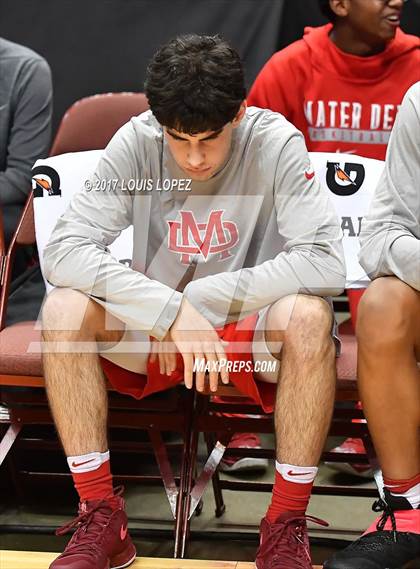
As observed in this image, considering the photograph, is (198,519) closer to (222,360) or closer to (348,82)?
(222,360)

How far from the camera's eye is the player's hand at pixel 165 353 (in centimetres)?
237

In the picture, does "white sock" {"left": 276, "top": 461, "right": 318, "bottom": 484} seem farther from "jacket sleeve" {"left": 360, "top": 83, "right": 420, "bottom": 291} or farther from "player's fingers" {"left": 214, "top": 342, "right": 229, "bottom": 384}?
"jacket sleeve" {"left": 360, "top": 83, "right": 420, "bottom": 291}

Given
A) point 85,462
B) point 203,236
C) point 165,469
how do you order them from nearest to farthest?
point 85,462 → point 203,236 → point 165,469

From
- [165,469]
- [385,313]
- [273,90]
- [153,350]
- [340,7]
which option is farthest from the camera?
[340,7]

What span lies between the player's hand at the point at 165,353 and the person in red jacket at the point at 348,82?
1.25m

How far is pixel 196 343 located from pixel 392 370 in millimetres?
458

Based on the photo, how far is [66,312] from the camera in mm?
2338

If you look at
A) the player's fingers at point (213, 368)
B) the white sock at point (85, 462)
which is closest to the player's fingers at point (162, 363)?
the player's fingers at point (213, 368)

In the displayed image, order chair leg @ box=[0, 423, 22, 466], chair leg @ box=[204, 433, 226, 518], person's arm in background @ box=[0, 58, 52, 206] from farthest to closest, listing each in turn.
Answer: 1. person's arm in background @ box=[0, 58, 52, 206]
2. chair leg @ box=[204, 433, 226, 518]
3. chair leg @ box=[0, 423, 22, 466]

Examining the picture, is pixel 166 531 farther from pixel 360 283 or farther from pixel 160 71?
pixel 160 71

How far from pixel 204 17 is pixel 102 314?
6.39 feet

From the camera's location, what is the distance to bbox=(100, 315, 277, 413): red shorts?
2.39 meters

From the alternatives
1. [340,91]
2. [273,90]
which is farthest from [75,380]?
[340,91]
